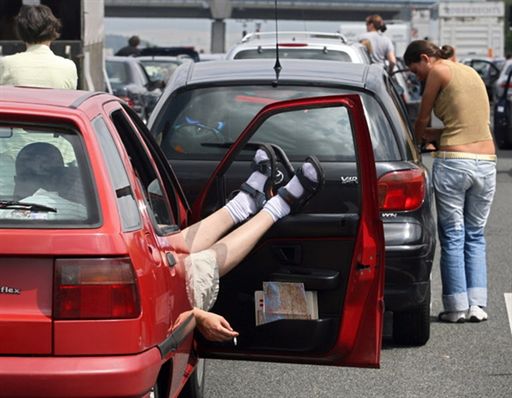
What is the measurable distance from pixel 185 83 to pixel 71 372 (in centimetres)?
395

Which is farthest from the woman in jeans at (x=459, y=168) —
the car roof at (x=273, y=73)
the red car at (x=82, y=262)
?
the red car at (x=82, y=262)

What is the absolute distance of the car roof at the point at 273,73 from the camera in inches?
318

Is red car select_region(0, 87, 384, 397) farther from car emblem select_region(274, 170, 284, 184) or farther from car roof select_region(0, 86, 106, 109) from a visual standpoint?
car emblem select_region(274, 170, 284, 184)

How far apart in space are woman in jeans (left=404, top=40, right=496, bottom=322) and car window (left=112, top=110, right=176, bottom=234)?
322 cm

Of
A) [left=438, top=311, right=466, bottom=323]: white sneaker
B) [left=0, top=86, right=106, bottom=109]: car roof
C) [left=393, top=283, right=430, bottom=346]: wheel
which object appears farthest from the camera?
[left=438, top=311, right=466, bottom=323]: white sneaker

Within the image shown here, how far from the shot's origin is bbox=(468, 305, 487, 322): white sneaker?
8906 millimetres

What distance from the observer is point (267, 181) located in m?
6.22

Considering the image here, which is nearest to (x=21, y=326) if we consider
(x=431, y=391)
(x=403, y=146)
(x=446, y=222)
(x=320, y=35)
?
(x=431, y=391)

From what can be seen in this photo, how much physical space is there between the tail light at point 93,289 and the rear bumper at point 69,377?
15cm

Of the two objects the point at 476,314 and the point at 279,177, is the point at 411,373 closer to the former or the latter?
the point at 279,177

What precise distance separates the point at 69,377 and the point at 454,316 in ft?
15.7

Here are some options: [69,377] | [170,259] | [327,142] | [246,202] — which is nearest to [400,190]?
[327,142]

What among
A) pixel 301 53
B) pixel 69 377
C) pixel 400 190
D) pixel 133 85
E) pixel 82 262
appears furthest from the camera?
pixel 133 85

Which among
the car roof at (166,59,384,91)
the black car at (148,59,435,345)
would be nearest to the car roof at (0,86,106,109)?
the black car at (148,59,435,345)
